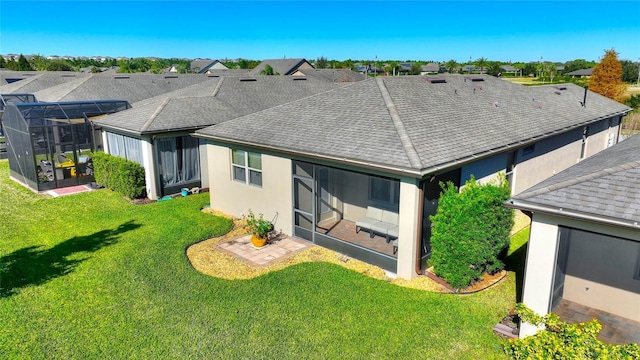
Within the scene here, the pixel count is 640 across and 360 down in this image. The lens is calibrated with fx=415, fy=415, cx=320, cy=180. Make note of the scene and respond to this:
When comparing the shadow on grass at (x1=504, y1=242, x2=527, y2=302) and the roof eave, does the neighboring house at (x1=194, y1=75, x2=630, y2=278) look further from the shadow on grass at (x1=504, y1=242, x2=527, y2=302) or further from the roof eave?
the shadow on grass at (x1=504, y1=242, x2=527, y2=302)

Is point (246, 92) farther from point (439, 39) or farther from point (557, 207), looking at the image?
point (439, 39)

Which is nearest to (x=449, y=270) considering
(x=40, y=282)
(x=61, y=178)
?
(x=40, y=282)

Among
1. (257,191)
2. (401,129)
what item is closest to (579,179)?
(401,129)

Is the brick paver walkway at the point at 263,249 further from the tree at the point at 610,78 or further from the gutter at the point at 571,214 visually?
the tree at the point at 610,78

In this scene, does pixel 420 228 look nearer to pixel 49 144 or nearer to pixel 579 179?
pixel 579 179

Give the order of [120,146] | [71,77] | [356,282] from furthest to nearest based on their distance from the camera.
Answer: [71,77] → [120,146] → [356,282]

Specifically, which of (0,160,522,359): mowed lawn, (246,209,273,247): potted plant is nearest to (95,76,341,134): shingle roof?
(0,160,522,359): mowed lawn
